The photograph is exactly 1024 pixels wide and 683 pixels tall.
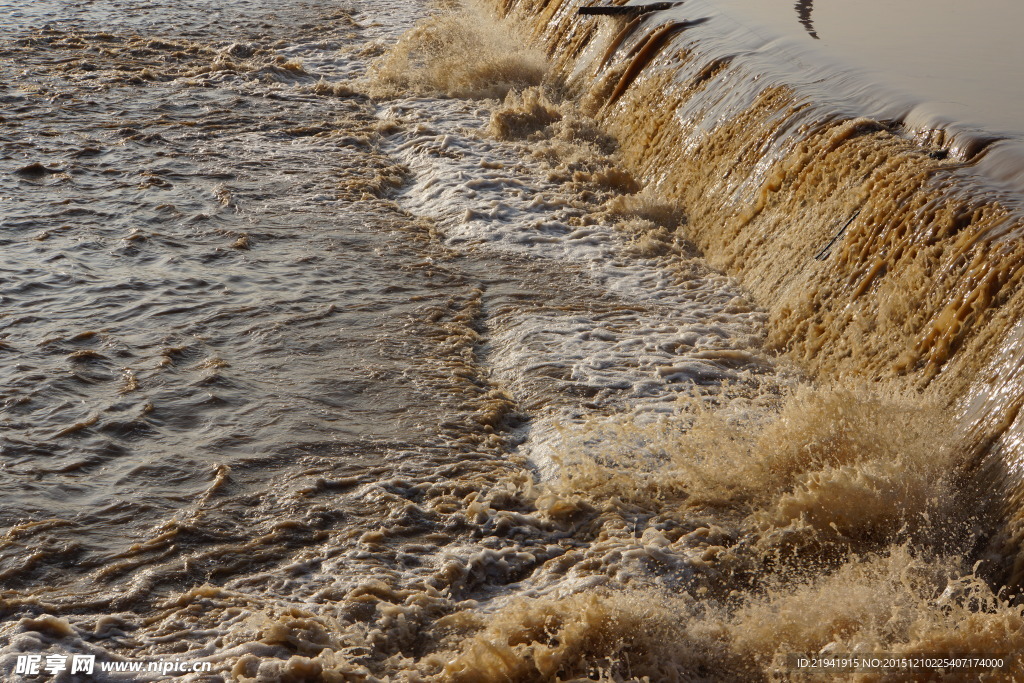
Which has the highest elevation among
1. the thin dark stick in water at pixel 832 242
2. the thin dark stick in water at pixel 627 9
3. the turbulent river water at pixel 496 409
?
the thin dark stick in water at pixel 627 9

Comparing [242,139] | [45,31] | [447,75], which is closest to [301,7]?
[45,31]

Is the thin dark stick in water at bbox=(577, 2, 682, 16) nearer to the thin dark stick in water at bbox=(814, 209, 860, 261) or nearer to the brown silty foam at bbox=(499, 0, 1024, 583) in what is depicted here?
the brown silty foam at bbox=(499, 0, 1024, 583)

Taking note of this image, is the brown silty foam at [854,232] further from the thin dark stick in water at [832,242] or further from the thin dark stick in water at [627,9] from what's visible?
the thin dark stick in water at [627,9]

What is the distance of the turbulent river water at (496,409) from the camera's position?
13.1 ft

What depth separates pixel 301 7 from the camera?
17.1 metres

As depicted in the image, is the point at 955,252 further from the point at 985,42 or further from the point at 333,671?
the point at 333,671

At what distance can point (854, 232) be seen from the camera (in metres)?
6.04

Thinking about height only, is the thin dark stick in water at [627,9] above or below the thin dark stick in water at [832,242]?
above

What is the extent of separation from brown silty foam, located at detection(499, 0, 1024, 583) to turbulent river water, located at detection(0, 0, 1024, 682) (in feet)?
0.09

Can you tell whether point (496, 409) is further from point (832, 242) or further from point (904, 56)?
point (904, 56)

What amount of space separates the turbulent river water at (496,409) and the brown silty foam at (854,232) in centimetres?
3

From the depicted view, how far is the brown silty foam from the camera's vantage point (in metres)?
4.64

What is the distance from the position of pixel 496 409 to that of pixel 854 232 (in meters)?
2.46

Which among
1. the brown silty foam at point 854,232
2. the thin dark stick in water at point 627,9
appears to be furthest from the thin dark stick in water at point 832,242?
the thin dark stick in water at point 627,9
